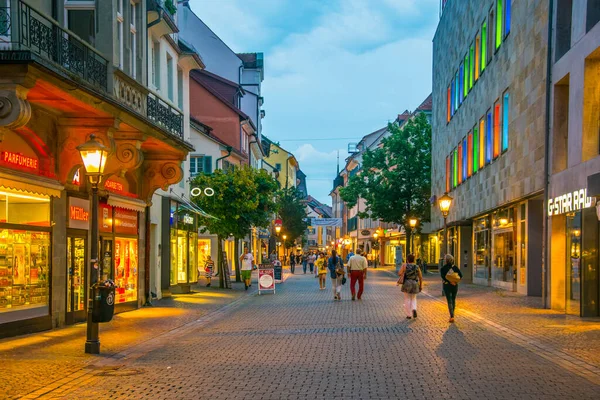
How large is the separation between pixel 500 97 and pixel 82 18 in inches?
681

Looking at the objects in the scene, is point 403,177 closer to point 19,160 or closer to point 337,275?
point 337,275

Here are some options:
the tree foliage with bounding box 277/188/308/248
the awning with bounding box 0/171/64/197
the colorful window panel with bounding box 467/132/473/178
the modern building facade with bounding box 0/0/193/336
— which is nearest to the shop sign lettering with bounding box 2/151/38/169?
the modern building facade with bounding box 0/0/193/336

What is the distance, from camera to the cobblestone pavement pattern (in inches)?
366

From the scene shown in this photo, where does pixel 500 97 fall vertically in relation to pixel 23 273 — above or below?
above

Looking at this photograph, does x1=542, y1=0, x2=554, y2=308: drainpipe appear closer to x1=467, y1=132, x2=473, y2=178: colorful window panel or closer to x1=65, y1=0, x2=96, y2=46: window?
x1=65, y1=0, x2=96, y2=46: window

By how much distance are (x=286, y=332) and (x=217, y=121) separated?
1524 inches

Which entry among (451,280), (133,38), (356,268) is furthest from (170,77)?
(451,280)

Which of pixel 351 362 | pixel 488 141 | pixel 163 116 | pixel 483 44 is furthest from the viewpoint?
pixel 483 44

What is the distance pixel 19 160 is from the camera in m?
14.9

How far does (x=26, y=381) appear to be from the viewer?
991 cm

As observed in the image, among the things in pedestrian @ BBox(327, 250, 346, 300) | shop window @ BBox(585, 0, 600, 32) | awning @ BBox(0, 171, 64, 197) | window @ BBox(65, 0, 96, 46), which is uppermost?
shop window @ BBox(585, 0, 600, 32)

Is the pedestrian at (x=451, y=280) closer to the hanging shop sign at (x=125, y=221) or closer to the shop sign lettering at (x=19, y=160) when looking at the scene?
the hanging shop sign at (x=125, y=221)

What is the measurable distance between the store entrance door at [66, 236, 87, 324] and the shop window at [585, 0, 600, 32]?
12.8 metres

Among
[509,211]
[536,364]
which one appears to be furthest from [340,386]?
[509,211]
